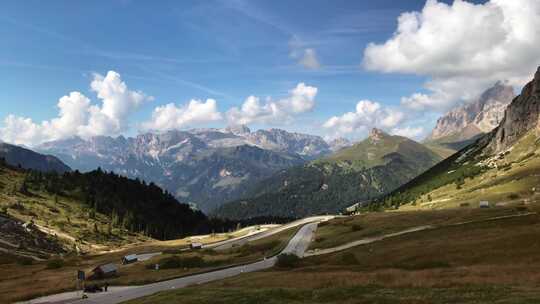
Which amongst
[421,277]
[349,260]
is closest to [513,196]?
[349,260]

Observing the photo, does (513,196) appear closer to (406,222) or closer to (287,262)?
(406,222)

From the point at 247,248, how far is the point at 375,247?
56.0 meters

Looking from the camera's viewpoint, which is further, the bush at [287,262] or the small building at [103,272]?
the small building at [103,272]

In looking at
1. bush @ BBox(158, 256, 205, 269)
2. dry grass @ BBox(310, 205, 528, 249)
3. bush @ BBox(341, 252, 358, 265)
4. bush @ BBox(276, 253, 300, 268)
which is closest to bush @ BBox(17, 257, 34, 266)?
bush @ BBox(158, 256, 205, 269)

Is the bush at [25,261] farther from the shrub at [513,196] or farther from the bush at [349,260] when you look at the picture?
the shrub at [513,196]

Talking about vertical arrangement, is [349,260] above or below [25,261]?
above

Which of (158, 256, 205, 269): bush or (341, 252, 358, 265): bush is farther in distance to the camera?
(158, 256, 205, 269): bush

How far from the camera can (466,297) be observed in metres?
30.5

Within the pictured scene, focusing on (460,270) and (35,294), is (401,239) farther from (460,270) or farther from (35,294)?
(35,294)

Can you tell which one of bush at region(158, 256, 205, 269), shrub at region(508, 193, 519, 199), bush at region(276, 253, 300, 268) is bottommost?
bush at region(158, 256, 205, 269)

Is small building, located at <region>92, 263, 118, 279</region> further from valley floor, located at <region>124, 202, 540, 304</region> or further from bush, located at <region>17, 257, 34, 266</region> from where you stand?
bush, located at <region>17, 257, 34, 266</region>

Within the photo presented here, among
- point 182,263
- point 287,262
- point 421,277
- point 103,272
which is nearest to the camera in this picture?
point 421,277

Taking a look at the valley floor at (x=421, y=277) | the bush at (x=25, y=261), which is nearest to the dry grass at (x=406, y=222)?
the valley floor at (x=421, y=277)

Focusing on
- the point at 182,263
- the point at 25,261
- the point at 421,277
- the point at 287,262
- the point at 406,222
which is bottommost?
the point at 182,263
